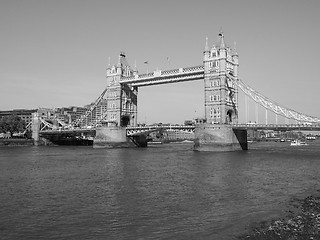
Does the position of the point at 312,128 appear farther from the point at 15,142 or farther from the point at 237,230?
the point at 15,142

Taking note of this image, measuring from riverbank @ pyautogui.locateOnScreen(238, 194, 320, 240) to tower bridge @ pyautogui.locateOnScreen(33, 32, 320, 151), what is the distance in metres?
48.6

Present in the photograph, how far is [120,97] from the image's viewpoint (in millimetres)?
96250

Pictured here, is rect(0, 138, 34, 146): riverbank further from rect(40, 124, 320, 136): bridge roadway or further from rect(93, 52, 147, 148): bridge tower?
rect(93, 52, 147, 148): bridge tower

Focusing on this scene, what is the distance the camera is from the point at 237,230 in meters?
15.8

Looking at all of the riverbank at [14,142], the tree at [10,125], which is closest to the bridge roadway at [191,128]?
the riverbank at [14,142]

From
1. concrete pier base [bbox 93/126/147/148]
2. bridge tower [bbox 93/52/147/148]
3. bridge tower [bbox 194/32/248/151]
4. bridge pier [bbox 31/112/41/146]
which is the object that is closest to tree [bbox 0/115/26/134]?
bridge pier [bbox 31/112/41/146]

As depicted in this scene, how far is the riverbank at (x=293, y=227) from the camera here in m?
13.9

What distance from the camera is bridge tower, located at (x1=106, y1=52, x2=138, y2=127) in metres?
96.7

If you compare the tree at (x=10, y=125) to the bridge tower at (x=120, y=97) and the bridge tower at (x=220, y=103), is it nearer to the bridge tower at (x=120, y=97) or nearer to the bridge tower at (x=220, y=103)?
the bridge tower at (x=120, y=97)

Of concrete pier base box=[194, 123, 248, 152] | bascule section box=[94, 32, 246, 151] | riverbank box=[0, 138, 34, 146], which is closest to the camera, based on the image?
concrete pier base box=[194, 123, 248, 152]

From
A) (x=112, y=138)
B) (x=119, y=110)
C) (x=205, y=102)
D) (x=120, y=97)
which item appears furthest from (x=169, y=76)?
(x=112, y=138)

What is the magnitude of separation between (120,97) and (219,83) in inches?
1197

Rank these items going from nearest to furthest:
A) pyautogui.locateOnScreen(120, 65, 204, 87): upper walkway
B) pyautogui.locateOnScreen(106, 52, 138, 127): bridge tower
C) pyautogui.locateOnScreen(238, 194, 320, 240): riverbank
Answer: pyautogui.locateOnScreen(238, 194, 320, 240): riverbank
pyautogui.locateOnScreen(120, 65, 204, 87): upper walkway
pyautogui.locateOnScreen(106, 52, 138, 127): bridge tower

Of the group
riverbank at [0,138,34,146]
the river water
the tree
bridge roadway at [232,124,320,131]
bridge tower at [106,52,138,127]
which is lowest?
the river water
